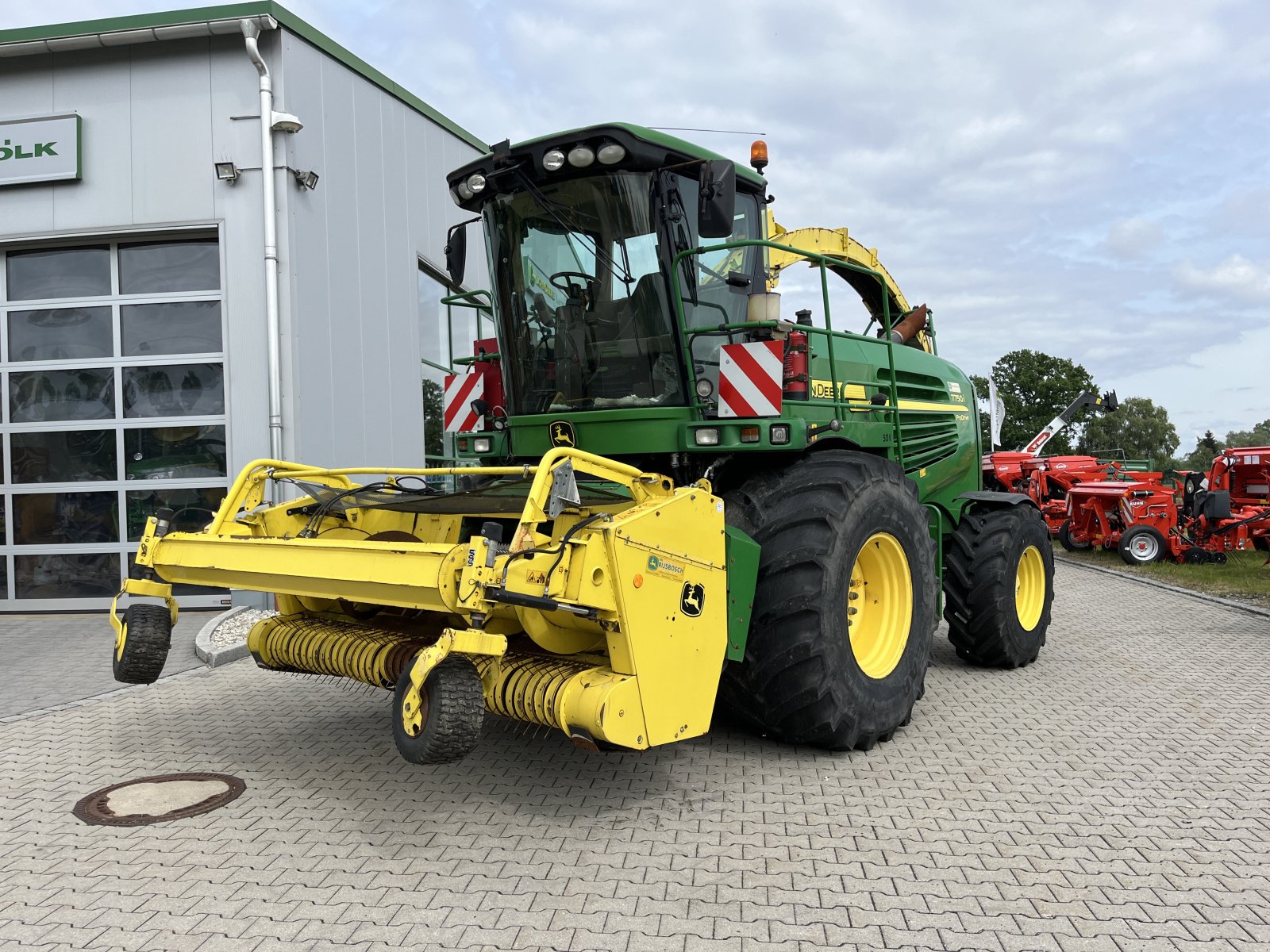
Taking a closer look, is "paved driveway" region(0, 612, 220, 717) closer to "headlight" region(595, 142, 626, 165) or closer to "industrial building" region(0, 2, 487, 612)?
"industrial building" region(0, 2, 487, 612)

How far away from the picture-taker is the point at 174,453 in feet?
30.6

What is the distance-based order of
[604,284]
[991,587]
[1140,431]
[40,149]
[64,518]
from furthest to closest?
[1140,431]
[64,518]
[40,149]
[991,587]
[604,284]

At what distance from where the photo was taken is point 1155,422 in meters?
67.6

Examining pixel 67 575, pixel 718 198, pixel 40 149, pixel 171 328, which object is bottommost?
pixel 67 575

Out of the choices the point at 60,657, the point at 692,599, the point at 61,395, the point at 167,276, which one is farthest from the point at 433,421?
the point at 692,599

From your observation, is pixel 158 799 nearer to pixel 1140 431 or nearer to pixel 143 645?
pixel 143 645

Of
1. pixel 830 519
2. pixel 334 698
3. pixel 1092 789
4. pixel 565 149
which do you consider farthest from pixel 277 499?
pixel 1092 789

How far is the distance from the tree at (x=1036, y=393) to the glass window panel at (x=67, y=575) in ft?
156

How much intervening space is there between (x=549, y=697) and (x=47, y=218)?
8591 mm

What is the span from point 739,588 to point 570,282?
179cm

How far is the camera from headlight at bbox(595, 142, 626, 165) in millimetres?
4277

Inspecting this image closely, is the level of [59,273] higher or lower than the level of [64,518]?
higher

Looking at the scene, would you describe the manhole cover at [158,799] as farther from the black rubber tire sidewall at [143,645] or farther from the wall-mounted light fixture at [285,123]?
the wall-mounted light fixture at [285,123]

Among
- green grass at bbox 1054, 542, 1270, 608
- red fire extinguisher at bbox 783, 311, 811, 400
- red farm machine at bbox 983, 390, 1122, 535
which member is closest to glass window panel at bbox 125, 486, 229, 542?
red fire extinguisher at bbox 783, 311, 811, 400
